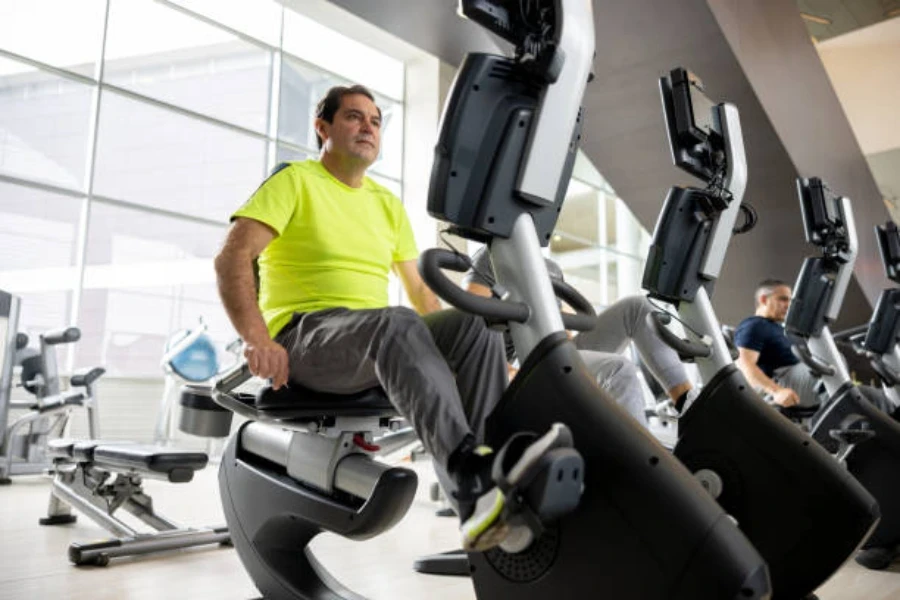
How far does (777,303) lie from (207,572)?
10.1 feet

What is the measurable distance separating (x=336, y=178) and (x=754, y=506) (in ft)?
4.42

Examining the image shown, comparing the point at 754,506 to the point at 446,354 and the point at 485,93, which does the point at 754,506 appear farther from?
the point at 485,93

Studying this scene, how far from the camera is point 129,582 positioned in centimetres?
179

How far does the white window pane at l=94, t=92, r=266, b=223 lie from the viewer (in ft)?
19.7

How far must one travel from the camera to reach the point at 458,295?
1.19 m

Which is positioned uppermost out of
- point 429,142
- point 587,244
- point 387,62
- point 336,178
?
point 387,62

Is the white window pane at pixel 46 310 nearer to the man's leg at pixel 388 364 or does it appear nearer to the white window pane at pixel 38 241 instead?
the white window pane at pixel 38 241

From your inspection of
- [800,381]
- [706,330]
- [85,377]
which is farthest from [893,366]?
[85,377]

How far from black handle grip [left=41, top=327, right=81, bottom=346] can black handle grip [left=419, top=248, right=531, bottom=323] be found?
150 inches

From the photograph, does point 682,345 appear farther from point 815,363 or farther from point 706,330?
point 815,363

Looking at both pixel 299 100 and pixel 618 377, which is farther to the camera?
pixel 299 100

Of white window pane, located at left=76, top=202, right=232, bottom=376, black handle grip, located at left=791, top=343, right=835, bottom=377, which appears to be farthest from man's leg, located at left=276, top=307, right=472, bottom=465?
white window pane, located at left=76, top=202, right=232, bottom=376

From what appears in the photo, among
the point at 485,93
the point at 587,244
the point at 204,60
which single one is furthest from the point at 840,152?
the point at 485,93

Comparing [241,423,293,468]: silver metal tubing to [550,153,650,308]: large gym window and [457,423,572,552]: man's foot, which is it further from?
[550,153,650,308]: large gym window
